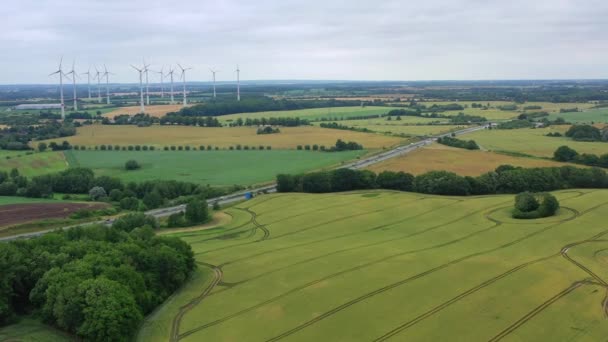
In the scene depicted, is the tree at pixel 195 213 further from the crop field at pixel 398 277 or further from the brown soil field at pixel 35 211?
the brown soil field at pixel 35 211

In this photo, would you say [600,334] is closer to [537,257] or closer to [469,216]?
[537,257]

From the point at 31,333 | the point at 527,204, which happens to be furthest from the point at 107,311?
the point at 527,204

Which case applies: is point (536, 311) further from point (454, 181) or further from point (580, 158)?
point (580, 158)

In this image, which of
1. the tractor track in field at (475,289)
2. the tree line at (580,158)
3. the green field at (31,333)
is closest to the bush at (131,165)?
the green field at (31,333)

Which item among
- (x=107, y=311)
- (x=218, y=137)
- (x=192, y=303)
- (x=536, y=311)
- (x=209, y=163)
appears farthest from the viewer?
(x=218, y=137)

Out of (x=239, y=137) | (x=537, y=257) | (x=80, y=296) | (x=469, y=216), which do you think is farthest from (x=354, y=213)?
(x=239, y=137)
